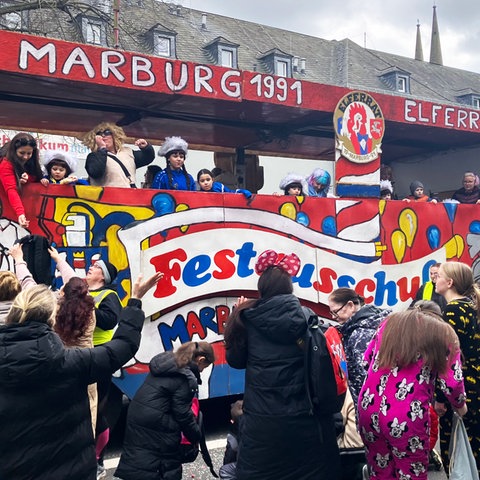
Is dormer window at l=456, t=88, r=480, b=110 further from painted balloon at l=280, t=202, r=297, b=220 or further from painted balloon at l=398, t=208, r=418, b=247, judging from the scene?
painted balloon at l=280, t=202, r=297, b=220

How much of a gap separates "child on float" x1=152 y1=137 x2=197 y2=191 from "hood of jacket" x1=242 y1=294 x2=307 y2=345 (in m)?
2.62

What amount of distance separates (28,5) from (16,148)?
1154 centimetres

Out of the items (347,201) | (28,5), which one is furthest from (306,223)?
(28,5)

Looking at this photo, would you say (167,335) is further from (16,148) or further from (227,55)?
(227,55)

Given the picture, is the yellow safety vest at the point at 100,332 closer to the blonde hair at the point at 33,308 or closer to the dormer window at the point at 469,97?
the blonde hair at the point at 33,308

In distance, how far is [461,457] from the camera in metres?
A: 3.33

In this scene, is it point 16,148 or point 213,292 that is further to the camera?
point 213,292

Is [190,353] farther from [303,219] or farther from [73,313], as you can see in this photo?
[303,219]

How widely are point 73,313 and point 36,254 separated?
1.49 m

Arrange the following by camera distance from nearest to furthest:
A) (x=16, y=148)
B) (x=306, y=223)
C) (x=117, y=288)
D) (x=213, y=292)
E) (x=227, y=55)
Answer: (x=16, y=148)
(x=117, y=288)
(x=213, y=292)
(x=306, y=223)
(x=227, y=55)

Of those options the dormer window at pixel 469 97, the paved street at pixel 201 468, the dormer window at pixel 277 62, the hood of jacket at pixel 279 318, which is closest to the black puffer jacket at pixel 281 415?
the hood of jacket at pixel 279 318

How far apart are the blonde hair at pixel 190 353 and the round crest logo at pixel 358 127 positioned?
3.24 m

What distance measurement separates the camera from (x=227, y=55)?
28.4 m

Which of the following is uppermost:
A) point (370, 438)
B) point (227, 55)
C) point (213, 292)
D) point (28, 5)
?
point (227, 55)
